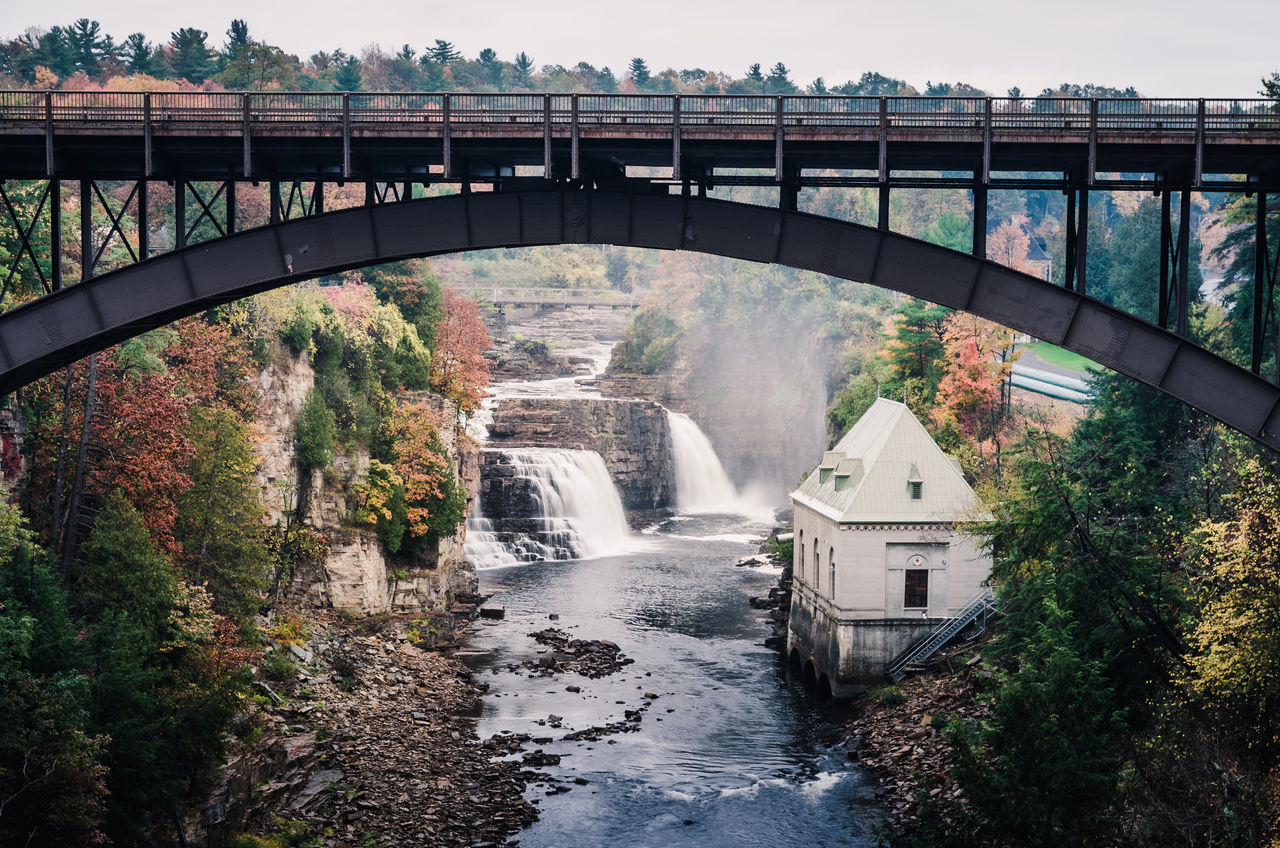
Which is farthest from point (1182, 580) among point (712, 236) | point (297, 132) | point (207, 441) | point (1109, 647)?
point (207, 441)

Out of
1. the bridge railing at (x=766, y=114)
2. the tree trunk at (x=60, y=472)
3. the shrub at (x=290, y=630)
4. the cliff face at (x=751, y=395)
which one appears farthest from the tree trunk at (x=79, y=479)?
the cliff face at (x=751, y=395)

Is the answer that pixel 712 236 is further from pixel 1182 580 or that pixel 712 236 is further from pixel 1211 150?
pixel 1182 580

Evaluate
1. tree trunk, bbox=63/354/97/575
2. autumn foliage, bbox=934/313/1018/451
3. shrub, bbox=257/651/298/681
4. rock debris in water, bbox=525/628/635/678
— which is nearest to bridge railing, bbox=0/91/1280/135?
tree trunk, bbox=63/354/97/575

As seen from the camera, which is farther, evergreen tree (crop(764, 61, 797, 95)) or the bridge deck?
evergreen tree (crop(764, 61, 797, 95))

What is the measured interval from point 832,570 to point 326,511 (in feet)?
57.2

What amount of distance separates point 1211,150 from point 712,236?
8921 millimetres

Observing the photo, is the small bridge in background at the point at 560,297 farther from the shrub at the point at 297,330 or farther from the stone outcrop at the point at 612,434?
the shrub at the point at 297,330

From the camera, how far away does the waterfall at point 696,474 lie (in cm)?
8162

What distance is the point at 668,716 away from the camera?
37.8 m

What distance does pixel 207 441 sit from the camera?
32906 mm

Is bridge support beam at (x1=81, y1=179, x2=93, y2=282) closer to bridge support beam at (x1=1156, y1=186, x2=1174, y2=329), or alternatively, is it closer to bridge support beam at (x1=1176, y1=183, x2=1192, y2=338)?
bridge support beam at (x1=1156, y1=186, x2=1174, y2=329)

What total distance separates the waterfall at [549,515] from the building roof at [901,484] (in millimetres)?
23473

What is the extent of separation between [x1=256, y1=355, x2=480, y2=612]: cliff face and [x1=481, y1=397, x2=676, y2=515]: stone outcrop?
26.2m

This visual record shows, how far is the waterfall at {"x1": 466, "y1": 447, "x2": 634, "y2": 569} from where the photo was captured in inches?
2473
